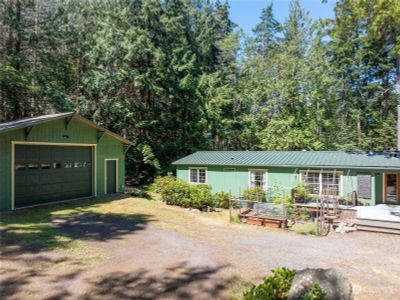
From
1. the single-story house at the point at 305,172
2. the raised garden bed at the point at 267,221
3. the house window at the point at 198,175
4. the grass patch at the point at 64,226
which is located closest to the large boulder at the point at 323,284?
the grass patch at the point at 64,226

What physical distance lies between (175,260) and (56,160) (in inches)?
350

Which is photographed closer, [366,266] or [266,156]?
[366,266]

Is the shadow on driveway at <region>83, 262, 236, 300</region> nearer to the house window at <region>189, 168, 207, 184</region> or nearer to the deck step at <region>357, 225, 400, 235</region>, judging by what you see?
the deck step at <region>357, 225, 400, 235</region>

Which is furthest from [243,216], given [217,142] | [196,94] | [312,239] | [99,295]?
[217,142]

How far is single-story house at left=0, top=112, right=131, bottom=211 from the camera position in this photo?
37.1 feet

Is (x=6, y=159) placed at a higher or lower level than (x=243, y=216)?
higher

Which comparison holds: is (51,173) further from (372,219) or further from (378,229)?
(378,229)

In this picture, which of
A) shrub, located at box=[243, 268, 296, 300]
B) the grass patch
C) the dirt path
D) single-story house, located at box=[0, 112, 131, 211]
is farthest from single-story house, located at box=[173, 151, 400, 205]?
shrub, located at box=[243, 268, 296, 300]

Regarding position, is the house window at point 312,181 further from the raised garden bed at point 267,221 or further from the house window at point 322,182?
the raised garden bed at point 267,221

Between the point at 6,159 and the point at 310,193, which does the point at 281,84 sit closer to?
the point at 310,193

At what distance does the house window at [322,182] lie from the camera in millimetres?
14797

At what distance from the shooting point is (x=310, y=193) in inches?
603

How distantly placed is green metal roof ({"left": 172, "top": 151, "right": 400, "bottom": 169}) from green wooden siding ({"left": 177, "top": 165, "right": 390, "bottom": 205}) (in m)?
0.33

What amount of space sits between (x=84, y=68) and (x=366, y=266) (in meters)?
25.8
